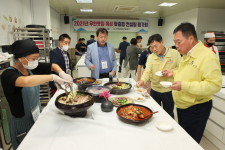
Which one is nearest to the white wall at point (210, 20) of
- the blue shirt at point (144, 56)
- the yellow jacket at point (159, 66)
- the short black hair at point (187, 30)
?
the blue shirt at point (144, 56)

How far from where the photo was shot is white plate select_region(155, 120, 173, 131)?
45.6 inches

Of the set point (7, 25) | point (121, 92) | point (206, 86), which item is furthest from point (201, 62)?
point (7, 25)

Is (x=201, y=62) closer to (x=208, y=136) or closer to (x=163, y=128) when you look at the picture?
(x=163, y=128)

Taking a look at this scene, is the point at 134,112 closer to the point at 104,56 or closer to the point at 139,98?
the point at 139,98

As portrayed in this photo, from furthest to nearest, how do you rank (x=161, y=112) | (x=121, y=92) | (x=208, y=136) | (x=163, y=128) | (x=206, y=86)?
(x=208, y=136)
(x=121, y=92)
(x=161, y=112)
(x=206, y=86)
(x=163, y=128)

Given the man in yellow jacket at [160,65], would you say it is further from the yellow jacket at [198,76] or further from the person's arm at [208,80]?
the person's arm at [208,80]

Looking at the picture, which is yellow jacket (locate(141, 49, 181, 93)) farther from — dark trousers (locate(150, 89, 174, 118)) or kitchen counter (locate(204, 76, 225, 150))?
kitchen counter (locate(204, 76, 225, 150))

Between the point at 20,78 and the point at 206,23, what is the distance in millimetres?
7464

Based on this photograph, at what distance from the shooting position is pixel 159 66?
7.25ft

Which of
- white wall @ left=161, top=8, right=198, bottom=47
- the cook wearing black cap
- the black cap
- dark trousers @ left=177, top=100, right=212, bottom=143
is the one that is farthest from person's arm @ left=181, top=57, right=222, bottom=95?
white wall @ left=161, top=8, right=198, bottom=47

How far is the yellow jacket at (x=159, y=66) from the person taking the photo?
2150 millimetres

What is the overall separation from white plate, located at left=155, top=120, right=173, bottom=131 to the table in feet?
0.09

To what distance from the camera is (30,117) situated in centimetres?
147

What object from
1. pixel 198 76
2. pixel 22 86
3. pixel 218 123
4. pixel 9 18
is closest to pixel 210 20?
pixel 218 123
